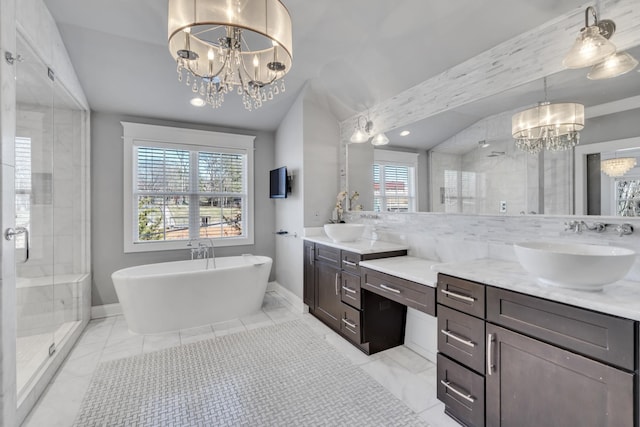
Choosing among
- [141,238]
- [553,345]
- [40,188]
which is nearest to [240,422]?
[553,345]

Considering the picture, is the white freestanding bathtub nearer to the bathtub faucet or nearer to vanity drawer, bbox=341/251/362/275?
the bathtub faucet

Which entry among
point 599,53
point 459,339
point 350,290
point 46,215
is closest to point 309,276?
point 350,290

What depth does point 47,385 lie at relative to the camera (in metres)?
2.12

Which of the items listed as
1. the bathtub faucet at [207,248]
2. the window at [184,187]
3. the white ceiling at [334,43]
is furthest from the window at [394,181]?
the bathtub faucet at [207,248]

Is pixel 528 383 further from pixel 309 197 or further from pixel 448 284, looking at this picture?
pixel 309 197

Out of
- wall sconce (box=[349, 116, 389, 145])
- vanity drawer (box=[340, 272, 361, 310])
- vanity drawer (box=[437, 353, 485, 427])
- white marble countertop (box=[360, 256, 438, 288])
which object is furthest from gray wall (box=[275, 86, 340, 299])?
vanity drawer (box=[437, 353, 485, 427])

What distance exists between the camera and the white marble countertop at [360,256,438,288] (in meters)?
1.94

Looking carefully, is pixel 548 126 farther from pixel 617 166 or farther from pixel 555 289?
pixel 555 289

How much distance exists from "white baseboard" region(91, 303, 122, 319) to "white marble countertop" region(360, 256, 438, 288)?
9.82 feet

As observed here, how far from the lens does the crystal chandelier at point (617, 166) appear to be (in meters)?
1.51

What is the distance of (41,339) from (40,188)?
123cm

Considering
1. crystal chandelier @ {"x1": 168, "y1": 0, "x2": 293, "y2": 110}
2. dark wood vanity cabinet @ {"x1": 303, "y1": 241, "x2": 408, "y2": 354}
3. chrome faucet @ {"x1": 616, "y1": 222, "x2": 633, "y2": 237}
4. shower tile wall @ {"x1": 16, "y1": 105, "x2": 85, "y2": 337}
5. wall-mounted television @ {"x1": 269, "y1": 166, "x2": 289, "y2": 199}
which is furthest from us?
wall-mounted television @ {"x1": 269, "y1": 166, "x2": 289, "y2": 199}

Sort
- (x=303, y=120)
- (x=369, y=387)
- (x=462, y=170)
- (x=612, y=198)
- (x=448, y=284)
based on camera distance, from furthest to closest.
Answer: (x=303, y=120) → (x=462, y=170) → (x=369, y=387) → (x=448, y=284) → (x=612, y=198)

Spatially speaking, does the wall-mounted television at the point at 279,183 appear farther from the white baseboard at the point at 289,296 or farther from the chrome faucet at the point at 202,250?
the white baseboard at the point at 289,296
